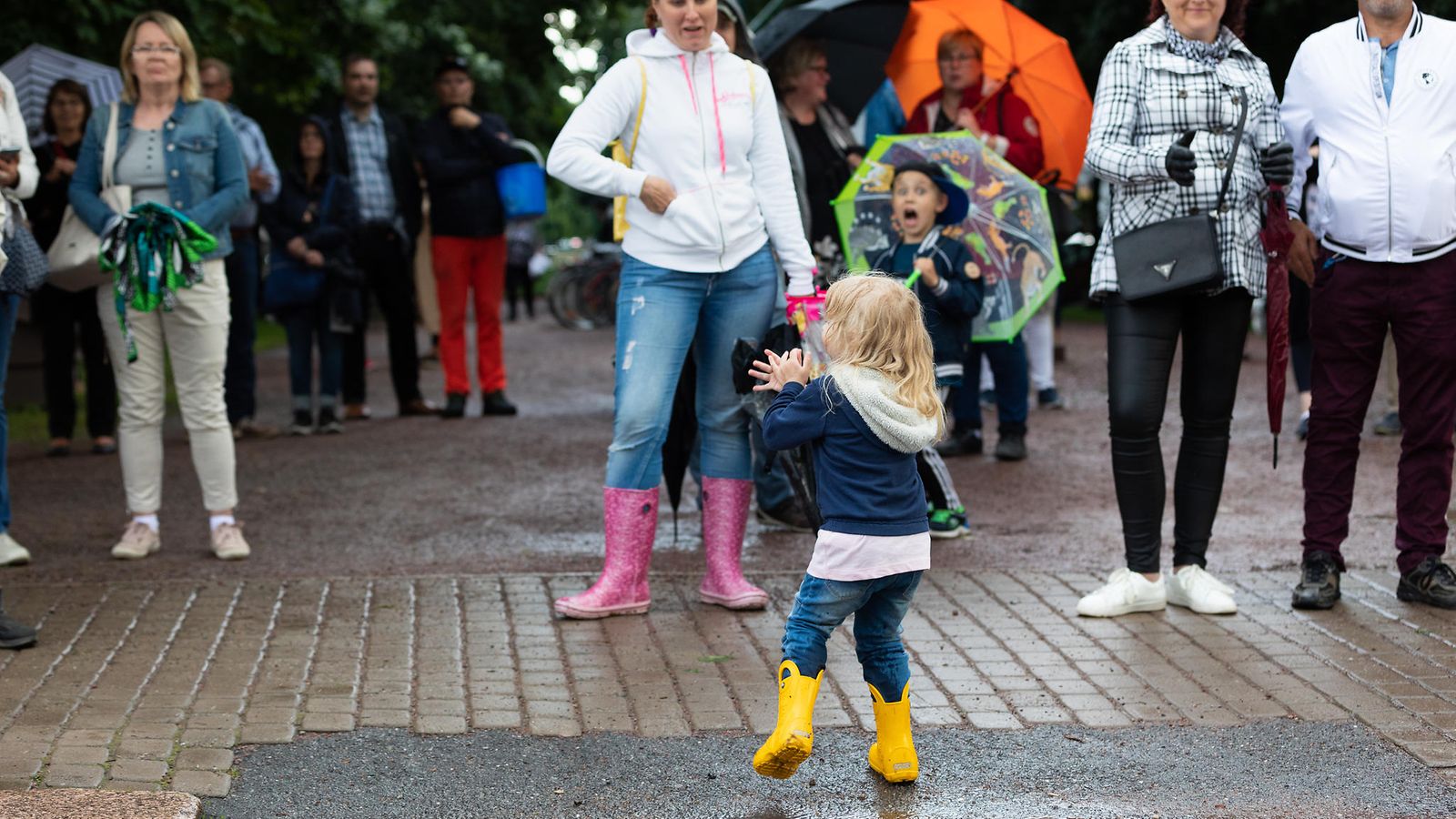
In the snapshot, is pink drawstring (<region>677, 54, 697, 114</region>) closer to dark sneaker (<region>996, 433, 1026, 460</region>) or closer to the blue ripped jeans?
the blue ripped jeans

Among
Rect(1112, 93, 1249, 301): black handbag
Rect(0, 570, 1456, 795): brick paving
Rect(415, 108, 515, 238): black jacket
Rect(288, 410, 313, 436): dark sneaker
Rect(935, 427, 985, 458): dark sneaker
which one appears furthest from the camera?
Rect(415, 108, 515, 238): black jacket

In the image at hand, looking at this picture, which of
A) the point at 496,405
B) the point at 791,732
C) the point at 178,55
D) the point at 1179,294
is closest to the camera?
the point at 791,732

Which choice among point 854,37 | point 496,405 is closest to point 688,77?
point 854,37

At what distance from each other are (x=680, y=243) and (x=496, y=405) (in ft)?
20.7

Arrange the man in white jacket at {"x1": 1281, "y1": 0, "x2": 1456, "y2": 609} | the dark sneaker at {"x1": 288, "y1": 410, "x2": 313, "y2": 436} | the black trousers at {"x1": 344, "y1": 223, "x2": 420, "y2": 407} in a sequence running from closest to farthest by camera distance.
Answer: the man in white jacket at {"x1": 1281, "y1": 0, "x2": 1456, "y2": 609}, the dark sneaker at {"x1": 288, "y1": 410, "x2": 313, "y2": 436}, the black trousers at {"x1": 344, "y1": 223, "x2": 420, "y2": 407}

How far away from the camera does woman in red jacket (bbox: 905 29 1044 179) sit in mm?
8773

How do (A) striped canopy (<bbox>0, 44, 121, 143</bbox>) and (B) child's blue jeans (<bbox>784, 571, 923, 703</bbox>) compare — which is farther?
(A) striped canopy (<bbox>0, 44, 121, 143</bbox>)

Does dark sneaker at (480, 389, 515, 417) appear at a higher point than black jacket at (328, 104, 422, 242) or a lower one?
lower

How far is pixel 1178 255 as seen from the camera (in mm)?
5555

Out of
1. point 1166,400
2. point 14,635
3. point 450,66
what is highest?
point 450,66

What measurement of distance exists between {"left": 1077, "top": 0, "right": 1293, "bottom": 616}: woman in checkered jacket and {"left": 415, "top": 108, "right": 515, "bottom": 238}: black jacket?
19.8 ft

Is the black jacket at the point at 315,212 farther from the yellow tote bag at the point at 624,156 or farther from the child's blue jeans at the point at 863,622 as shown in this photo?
the child's blue jeans at the point at 863,622

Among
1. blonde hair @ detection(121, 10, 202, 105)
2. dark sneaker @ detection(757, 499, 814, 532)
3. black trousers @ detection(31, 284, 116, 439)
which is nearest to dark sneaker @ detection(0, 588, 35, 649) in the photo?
blonde hair @ detection(121, 10, 202, 105)

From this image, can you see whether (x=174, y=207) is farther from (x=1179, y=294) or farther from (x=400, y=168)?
(x=400, y=168)
